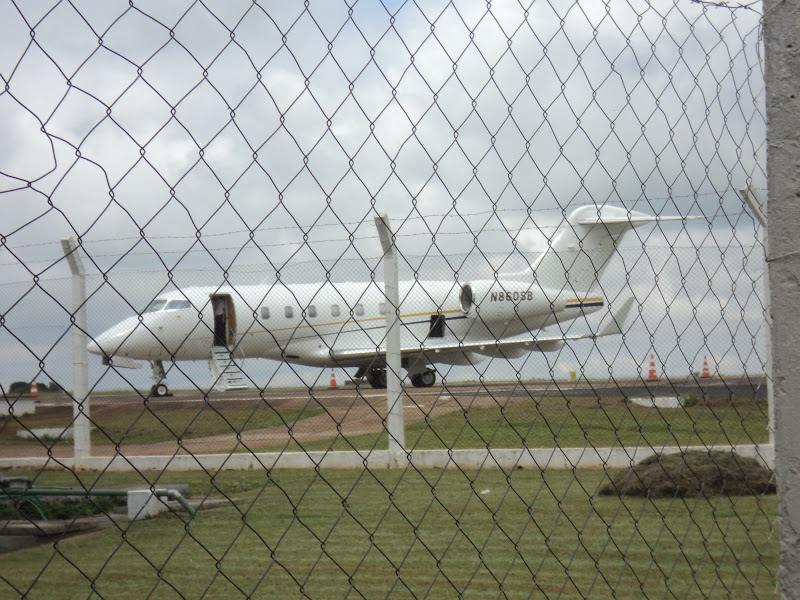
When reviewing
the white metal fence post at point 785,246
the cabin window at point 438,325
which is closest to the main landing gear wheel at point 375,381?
the cabin window at point 438,325

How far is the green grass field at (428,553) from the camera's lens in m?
3.65

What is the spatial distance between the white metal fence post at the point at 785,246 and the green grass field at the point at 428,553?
0.76 m

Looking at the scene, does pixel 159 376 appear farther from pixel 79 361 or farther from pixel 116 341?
pixel 116 341

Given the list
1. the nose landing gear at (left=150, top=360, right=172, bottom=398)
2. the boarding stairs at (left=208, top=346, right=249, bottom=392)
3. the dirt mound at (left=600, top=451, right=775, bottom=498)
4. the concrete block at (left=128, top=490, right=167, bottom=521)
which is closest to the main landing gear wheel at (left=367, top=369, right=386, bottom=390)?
the boarding stairs at (left=208, top=346, right=249, bottom=392)

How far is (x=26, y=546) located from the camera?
416 centimetres

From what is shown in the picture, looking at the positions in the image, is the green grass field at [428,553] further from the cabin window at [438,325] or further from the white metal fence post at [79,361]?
the white metal fence post at [79,361]

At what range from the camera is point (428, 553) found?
180 inches

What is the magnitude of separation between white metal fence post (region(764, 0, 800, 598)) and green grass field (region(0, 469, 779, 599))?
757 mm

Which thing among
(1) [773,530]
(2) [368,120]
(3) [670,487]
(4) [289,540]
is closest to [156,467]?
(4) [289,540]

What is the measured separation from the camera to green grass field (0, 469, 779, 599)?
12.0 ft

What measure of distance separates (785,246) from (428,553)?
9.82 feet

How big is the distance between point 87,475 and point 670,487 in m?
5.26

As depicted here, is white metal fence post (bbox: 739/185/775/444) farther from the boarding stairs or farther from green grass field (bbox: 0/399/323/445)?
green grass field (bbox: 0/399/323/445)

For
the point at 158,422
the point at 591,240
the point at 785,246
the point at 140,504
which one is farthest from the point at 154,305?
the point at 785,246
